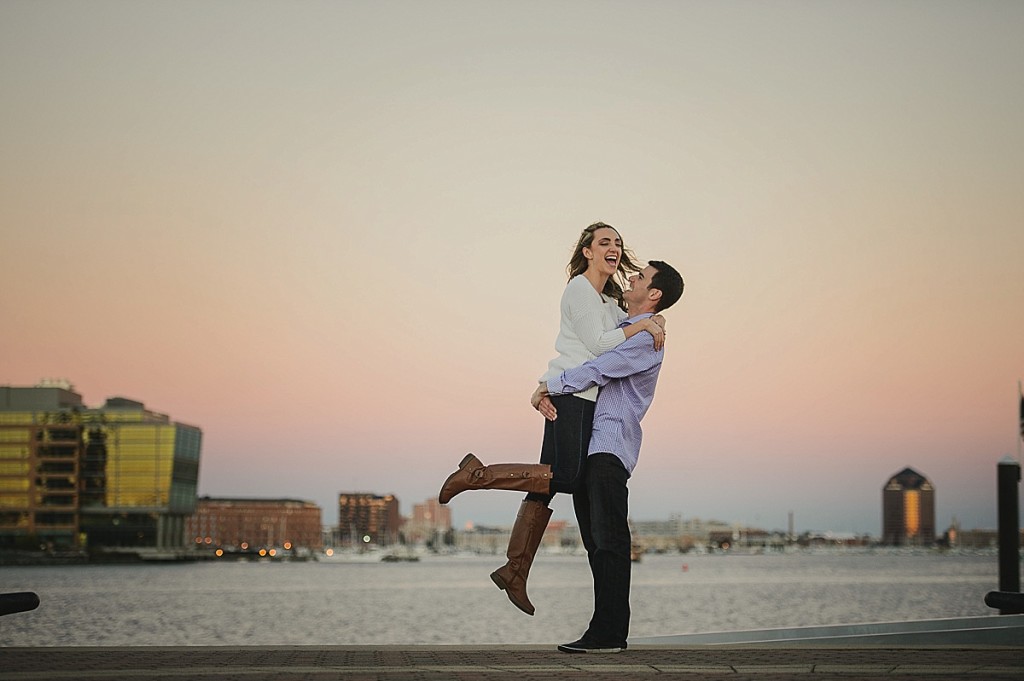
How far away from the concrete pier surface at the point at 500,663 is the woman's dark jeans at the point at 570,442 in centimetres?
91

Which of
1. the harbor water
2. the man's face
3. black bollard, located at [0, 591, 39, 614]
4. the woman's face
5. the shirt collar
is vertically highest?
the woman's face

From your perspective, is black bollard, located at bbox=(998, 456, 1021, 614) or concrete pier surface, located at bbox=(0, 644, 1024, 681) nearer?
concrete pier surface, located at bbox=(0, 644, 1024, 681)

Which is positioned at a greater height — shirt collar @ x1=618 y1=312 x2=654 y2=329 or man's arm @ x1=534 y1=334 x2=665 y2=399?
shirt collar @ x1=618 y1=312 x2=654 y2=329

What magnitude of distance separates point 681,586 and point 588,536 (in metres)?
130

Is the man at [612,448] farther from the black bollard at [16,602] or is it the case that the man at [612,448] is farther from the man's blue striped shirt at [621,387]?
the black bollard at [16,602]

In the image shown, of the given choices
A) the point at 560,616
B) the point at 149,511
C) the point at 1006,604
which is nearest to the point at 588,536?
the point at 1006,604

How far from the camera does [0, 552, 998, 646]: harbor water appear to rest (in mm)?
63250

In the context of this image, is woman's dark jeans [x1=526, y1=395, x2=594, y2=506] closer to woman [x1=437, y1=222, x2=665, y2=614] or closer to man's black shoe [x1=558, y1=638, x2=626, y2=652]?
woman [x1=437, y1=222, x2=665, y2=614]

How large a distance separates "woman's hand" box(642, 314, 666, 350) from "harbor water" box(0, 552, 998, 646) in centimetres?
3013

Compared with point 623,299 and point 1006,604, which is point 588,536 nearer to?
point 623,299

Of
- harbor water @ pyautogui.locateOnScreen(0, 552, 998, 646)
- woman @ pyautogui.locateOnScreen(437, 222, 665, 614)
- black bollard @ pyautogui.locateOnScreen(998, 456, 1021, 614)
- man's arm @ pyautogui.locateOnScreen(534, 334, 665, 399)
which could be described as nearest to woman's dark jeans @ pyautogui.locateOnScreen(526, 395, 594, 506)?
woman @ pyautogui.locateOnScreen(437, 222, 665, 614)

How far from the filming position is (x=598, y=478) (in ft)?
22.2

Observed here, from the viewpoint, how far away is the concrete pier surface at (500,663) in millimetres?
4773

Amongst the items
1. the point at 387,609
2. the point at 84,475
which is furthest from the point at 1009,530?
the point at 84,475
